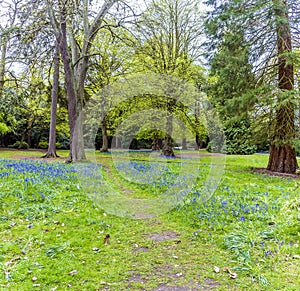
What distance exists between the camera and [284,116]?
8.28m

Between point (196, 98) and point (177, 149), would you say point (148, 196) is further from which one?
point (177, 149)

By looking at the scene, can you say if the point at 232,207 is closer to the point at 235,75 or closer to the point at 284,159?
the point at 284,159

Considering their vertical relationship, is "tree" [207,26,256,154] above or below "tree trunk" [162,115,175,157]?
above

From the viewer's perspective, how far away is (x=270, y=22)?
7.73 metres

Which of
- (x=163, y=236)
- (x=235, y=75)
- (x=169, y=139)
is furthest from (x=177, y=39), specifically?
(x=163, y=236)

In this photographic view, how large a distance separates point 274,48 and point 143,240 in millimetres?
8529

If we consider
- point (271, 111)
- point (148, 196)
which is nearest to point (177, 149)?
point (271, 111)

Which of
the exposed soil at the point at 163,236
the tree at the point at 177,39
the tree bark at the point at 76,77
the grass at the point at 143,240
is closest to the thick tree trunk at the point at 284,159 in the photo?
the grass at the point at 143,240

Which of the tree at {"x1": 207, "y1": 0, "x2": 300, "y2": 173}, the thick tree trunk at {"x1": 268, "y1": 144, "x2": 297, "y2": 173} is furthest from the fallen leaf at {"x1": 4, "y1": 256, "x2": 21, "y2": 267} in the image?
the thick tree trunk at {"x1": 268, "y1": 144, "x2": 297, "y2": 173}

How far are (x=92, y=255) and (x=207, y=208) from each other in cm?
219

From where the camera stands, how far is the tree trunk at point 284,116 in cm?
796

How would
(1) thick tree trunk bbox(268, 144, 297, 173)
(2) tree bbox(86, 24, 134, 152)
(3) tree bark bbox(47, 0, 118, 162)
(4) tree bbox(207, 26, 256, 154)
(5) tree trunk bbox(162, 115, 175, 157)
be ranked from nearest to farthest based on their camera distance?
(4) tree bbox(207, 26, 256, 154) → (1) thick tree trunk bbox(268, 144, 297, 173) → (3) tree bark bbox(47, 0, 118, 162) → (5) tree trunk bbox(162, 115, 175, 157) → (2) tree bbox(86, 24, 134, 152)

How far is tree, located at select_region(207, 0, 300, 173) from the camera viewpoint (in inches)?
308

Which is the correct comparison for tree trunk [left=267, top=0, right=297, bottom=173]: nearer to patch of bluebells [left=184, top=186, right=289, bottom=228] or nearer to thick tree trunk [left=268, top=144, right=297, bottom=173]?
thick tree trunk [left=268, top=144, right=297, bottom=173]
